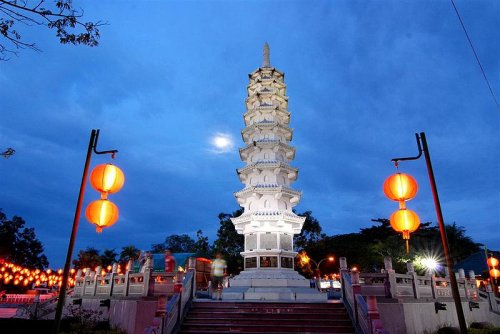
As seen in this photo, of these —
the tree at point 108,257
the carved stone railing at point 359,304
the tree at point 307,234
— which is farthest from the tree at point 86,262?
the carved stone railing at point 359,304

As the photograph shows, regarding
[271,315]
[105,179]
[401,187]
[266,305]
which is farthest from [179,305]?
[401,187]

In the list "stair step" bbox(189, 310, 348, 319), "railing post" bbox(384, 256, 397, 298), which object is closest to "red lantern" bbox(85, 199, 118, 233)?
"stair step" bbox(189, 310, 348, 319)

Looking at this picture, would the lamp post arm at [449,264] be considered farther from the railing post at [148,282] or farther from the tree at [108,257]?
the tree at [108,257]

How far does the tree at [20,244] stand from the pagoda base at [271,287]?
3567 centimetres

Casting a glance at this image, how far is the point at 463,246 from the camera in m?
42.1

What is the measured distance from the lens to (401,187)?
30.2 ft

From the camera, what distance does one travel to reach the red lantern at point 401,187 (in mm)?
9164

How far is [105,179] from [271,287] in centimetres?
1232

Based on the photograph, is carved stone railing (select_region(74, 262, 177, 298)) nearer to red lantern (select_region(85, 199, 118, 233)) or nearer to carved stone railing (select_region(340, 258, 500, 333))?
red lantern (select_region(85, 199, 118, 233))

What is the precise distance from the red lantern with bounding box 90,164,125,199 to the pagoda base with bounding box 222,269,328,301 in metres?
10.7

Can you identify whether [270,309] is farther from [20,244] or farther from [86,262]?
[20,244]

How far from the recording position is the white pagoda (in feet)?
59.9

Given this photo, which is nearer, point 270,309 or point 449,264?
point 449,264

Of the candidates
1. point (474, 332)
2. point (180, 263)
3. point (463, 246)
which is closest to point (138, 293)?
point (474, 332)
